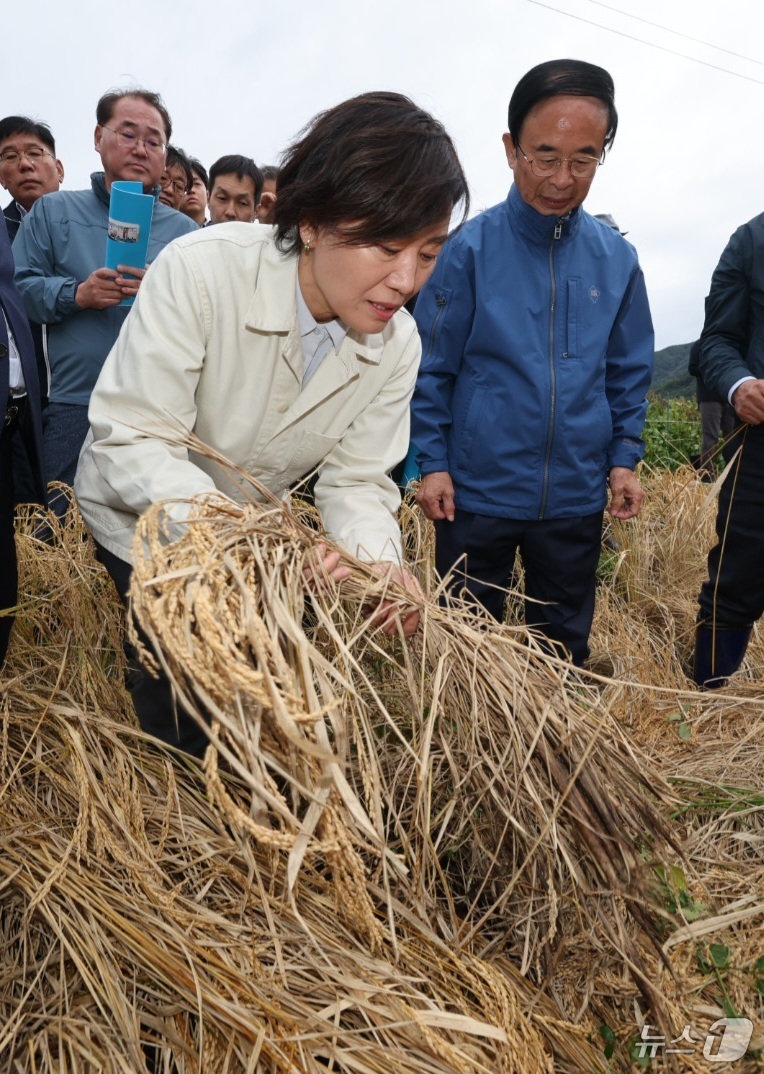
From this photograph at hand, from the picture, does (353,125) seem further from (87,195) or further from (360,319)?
(87,195)

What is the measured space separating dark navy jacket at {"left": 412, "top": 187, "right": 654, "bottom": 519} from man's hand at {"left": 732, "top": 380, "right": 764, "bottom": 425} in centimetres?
30

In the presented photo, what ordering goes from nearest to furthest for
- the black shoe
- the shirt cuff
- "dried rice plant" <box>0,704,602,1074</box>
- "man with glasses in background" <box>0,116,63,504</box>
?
"dried rice plant" <box>0,704,602,1074</box> < the shirt cuff < the black shoe < "man with glasses in background" <box>0,116,63,504</box>

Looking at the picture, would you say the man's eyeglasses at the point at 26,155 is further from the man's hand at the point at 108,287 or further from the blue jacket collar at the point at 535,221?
the blue jacket collar at the point at 535,221

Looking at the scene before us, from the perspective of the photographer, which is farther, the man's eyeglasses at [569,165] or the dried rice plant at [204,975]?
the man's eyeglasses at [569,165]

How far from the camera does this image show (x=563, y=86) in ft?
7.48

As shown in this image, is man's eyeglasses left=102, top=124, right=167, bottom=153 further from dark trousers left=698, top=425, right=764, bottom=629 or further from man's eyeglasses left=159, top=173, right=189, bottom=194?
dark trousers left=698, top=425, right=764, bottom=629

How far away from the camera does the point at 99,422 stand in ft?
4.92

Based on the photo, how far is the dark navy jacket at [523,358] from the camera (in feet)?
7.82

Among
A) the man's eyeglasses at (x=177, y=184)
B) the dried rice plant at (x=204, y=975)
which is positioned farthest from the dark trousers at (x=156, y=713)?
the man's eyeglasses at (x=177, y=184)

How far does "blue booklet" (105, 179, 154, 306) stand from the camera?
96.2 inches

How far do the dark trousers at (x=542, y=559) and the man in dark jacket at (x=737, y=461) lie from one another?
17.5 inches

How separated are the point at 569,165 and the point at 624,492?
2.81 ft

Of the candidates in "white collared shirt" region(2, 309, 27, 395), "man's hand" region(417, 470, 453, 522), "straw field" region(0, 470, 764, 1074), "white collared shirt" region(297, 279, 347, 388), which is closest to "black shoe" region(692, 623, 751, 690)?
"man's hand" region(417, 470, 453, 522)

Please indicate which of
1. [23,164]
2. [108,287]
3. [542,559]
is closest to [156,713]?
[542,559]
